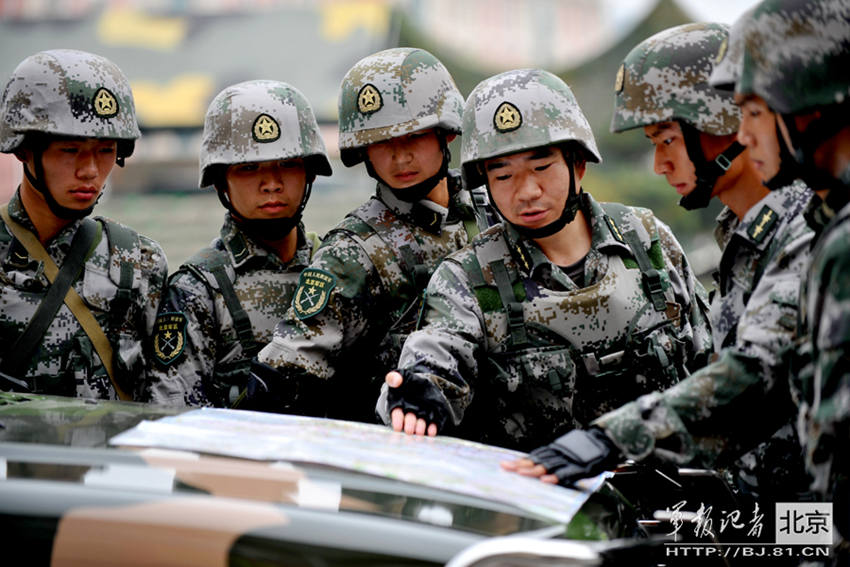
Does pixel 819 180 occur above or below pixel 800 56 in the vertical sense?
below

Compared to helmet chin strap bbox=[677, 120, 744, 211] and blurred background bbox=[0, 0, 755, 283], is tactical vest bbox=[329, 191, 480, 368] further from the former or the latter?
blurred background bbox=[0, 0, 755, 283]

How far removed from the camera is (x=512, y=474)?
2.43m

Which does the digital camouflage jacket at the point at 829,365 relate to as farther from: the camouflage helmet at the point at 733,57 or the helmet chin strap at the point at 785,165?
the camouflage helmet at the point at 733,57

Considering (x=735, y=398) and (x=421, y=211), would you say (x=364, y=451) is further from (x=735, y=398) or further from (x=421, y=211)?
(x=421, y=211)

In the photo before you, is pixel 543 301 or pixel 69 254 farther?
pixel 69 254

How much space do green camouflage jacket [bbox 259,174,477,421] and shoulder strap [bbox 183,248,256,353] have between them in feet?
0.87

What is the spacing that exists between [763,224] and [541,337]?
30.8 inches

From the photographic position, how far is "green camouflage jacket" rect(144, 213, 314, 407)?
→ 12.7 ft

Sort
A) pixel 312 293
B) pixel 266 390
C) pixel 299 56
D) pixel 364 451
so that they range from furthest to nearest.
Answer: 1. pixel 299 56
2. pixel 312 293
3. pixel 266 390
4. pixel 364 451

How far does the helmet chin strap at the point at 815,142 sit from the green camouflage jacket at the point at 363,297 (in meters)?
1.82

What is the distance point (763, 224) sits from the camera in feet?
9.71

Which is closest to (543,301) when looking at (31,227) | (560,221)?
(560,221)

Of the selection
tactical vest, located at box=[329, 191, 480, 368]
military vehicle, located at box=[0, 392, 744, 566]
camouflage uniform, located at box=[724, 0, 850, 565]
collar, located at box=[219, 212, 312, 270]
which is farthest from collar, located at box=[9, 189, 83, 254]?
camouflage uniform, located at box=[724, 0, 850, 565]

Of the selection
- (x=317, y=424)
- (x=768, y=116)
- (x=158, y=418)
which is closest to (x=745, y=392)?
(x=768, y=116)
